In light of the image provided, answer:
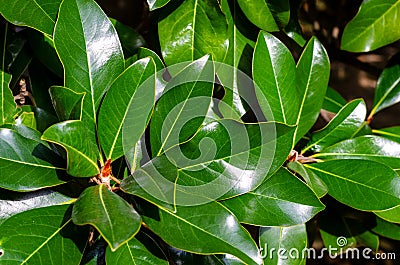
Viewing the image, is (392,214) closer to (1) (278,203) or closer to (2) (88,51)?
(1) (278,203)

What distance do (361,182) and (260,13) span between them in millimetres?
328

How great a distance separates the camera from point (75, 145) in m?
0.72

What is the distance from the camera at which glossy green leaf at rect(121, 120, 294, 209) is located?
808 mm

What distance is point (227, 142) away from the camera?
82 cm

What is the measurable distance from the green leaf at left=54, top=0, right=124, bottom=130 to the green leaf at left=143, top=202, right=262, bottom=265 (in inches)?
6.8

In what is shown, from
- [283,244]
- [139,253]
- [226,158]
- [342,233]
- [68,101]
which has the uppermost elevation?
[68,101]

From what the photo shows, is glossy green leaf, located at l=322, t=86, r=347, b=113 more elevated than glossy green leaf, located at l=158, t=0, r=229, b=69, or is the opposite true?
glossy green leaf, located at l=158, t=0, r=229, b=69

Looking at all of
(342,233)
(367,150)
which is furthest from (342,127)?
(342,233)

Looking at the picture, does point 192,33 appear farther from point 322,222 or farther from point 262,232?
point 322,222

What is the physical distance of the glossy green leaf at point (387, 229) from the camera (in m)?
1.20

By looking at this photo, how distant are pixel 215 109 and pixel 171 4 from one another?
19cm

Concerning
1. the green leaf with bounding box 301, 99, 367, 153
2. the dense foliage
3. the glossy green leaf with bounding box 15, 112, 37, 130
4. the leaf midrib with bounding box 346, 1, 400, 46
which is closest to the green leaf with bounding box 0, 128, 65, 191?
the dense foliage

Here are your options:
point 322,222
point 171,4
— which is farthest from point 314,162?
point 171,4

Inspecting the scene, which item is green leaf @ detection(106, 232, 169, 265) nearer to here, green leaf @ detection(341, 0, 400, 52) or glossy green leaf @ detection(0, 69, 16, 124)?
glossy green leaf @ detection(0, 69, 16, 124)
